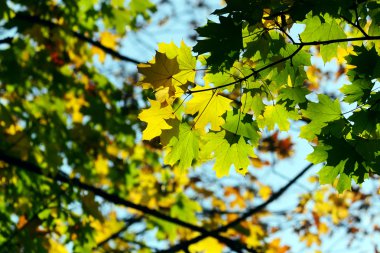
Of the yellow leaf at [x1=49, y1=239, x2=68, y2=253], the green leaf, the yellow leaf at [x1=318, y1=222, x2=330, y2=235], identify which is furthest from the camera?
the yellow leaf at [x1=318, y1=222, x2=330, y2=235]

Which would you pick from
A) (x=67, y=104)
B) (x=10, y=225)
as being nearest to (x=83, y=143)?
(x=67, y=104)

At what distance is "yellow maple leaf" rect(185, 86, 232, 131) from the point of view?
212 centimetres

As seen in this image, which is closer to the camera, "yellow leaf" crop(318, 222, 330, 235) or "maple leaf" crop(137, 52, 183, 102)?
"maple leaf" crop(137, 52, 183, 102)

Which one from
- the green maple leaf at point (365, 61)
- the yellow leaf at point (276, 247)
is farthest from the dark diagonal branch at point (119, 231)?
the green maple leaf at point (365, 61)

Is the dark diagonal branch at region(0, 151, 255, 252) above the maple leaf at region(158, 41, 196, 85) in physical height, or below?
above

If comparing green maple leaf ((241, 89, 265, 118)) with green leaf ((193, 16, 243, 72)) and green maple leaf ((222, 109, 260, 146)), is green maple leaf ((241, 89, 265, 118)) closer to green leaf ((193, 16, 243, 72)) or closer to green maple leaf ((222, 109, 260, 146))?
green maple leaf ((222, 109, 260, 146))

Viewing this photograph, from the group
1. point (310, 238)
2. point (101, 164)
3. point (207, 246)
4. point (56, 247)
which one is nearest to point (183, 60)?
point (56, 247)

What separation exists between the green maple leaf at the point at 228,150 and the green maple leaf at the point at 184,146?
0.06 meters

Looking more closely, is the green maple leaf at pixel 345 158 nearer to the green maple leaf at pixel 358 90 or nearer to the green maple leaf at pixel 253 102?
the green maple leaf at pixel 358 90

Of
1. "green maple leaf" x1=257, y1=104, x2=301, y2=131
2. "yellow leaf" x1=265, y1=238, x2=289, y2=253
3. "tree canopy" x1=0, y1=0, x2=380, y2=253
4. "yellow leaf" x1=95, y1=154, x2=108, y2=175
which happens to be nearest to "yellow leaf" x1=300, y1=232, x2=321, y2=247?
"tree canopy" x1=0, y1=0, x2=380, y2=253

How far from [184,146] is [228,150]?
0.21m

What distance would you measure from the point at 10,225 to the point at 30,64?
2.08 metres

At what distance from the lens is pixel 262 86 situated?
7.04 feet

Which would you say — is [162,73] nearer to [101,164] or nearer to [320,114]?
[320,114]
